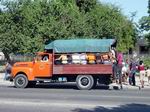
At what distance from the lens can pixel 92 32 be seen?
136ft

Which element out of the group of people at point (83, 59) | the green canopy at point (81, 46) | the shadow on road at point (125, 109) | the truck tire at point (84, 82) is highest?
the green canopy at point (81, 46)

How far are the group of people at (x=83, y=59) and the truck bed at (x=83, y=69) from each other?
258 mm

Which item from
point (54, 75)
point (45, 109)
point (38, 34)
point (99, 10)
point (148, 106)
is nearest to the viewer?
point (45, 109)

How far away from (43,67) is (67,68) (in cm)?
137

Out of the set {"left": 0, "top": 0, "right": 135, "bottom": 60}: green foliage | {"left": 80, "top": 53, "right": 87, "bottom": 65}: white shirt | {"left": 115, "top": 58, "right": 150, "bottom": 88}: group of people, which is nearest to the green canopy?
{"left": 80, "top": 53, "right": 87, "bottom": 65}: white shirt

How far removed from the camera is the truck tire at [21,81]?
2603cm

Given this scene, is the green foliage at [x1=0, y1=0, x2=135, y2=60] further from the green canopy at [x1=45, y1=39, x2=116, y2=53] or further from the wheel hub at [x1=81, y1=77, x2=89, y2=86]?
the wheel hub at [x1=81, y1=77, x2=89, y2=86]

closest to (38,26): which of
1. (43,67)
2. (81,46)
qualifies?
(81,46)

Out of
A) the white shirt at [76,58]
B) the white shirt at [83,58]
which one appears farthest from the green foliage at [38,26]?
the white shirt at [83,58]

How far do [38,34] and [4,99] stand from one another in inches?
851

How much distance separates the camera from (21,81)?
2616cm

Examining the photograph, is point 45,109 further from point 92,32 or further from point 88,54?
point 92,32

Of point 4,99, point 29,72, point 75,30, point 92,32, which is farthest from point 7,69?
point 4,99

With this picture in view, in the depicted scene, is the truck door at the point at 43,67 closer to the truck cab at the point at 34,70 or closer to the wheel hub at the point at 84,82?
the truck cab at the point at 34,70
